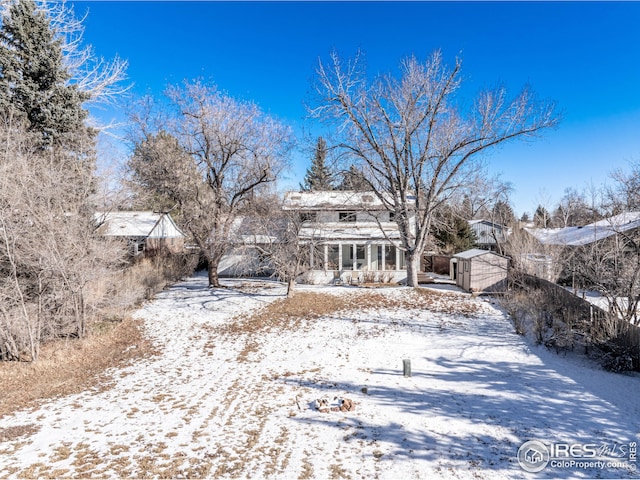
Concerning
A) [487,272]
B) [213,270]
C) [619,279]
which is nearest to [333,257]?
[213,270]

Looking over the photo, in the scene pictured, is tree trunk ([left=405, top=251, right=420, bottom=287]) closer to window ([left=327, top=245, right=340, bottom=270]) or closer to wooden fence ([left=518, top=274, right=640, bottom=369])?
window ([left=327, top=245, right=340, bottom=270])

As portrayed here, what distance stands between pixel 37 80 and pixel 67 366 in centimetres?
1096

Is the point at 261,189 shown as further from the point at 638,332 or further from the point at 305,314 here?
the point at 638,332

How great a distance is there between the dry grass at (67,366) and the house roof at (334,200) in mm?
11007

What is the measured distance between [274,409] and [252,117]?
13055 mm

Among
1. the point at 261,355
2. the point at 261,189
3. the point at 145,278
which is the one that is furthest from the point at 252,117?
the point at 261,355

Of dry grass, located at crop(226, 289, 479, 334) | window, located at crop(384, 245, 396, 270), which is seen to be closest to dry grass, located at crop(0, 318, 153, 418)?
dry grass, located at crop(226, 289, 479, 334)

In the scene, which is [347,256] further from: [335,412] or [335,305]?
[335,412]

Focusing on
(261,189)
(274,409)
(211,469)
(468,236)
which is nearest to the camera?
(211,469)

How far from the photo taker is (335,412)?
19.9 feet

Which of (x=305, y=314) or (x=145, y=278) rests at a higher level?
(x=145, y=278)

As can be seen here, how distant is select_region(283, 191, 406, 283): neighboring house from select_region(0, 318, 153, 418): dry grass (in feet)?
35.4

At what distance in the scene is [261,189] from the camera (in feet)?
55.5

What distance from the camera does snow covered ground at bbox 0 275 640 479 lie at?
15.0 feet
